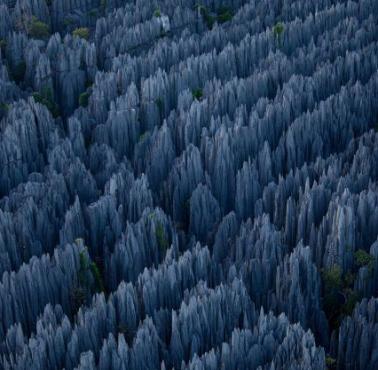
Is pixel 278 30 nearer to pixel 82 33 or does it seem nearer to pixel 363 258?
pixel 82 33

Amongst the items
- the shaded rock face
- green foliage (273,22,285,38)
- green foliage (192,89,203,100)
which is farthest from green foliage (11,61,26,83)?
green foliage (273,22,285,38)

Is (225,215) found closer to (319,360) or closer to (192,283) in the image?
(192,283)

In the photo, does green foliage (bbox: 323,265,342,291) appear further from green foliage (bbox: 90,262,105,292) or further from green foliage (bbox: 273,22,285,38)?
green foliage (bbox: 273,22,285,38)

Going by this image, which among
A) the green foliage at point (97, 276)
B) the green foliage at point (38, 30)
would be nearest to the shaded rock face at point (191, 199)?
the green foliage at point (97, 276)

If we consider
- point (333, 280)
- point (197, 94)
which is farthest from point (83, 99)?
point (333, 280)

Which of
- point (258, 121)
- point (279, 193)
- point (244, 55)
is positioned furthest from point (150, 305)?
point (244, 55)
